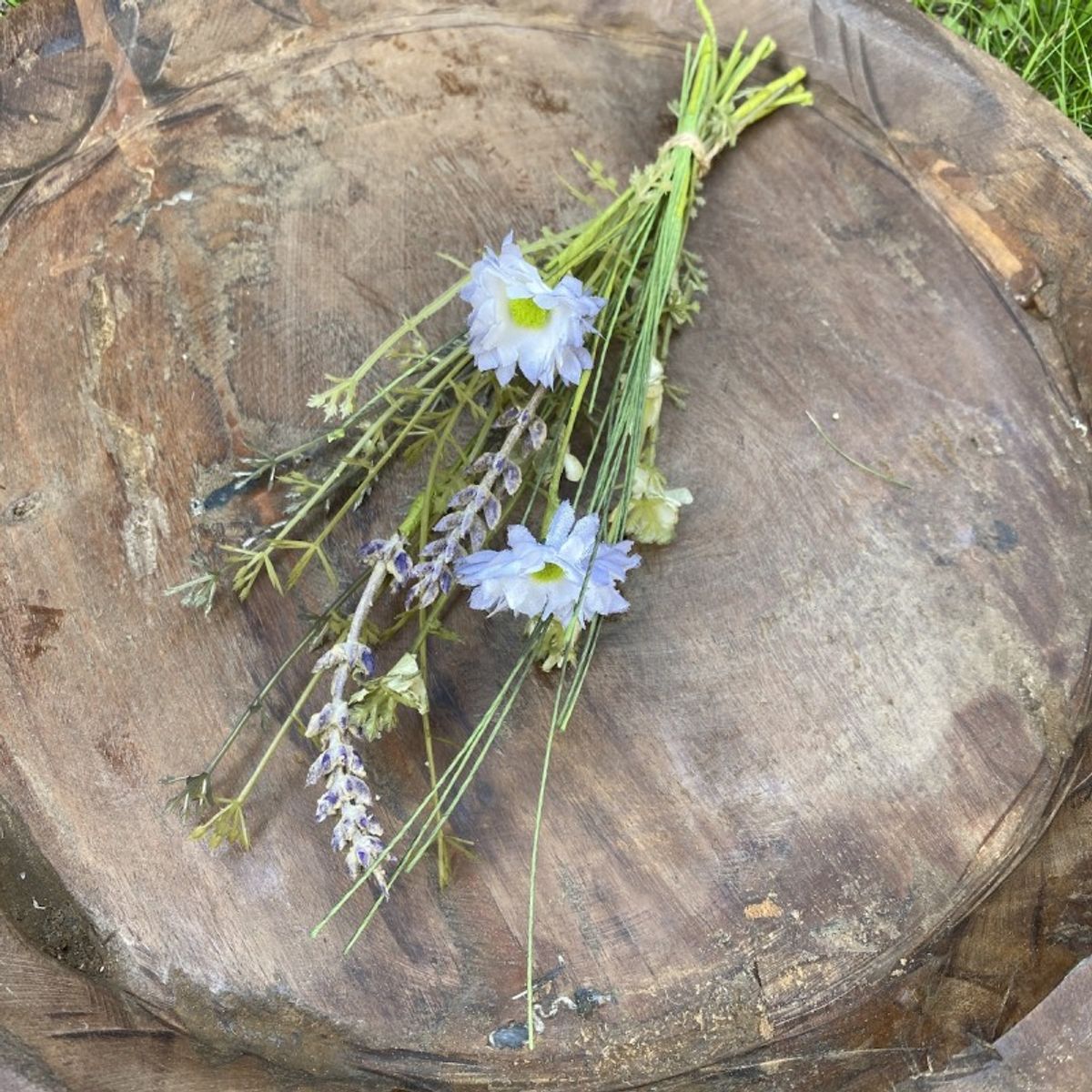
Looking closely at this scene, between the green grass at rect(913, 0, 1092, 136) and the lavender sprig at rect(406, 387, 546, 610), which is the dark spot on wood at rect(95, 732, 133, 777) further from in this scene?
the green grass at rect(913, 0, 1092, 136)

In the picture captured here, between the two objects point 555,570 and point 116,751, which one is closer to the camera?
point 555,570

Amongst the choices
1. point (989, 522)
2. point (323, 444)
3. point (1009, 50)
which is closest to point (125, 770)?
point (323, 444)

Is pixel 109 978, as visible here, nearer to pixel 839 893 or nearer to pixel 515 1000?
pixel 515 1000

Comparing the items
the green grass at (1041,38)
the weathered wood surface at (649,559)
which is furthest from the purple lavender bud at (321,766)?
the green grass at (1041,38)

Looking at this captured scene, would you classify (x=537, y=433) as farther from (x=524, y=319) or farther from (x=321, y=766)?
(x=321, y=766)

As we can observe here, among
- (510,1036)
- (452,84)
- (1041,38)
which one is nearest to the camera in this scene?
(510,1036)

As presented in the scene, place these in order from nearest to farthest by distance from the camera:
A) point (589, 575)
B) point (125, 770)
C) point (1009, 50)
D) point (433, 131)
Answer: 1. point (589, 575)
2. point (125, 770)
3. point (433, 131)
4. point (1009, 50)

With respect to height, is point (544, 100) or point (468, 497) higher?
point (544, 100)

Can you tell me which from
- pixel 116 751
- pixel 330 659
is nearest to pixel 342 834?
pixel 330 659
